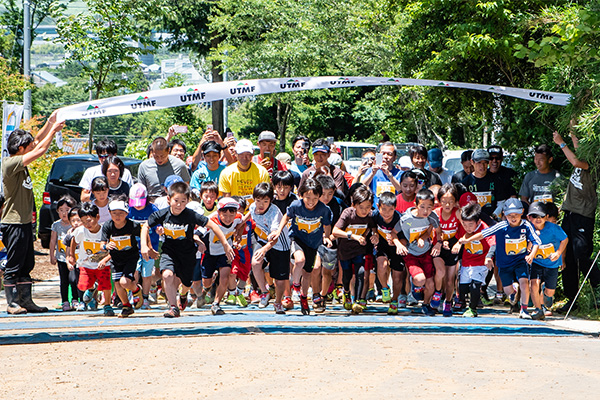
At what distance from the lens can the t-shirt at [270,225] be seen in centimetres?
912

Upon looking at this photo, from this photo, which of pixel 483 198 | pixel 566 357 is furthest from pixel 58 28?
pixel 566 357

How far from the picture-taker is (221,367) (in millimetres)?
6055

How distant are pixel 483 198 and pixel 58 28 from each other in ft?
43.7

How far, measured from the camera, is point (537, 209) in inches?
361

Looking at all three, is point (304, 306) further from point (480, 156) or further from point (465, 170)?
point (465, 170)

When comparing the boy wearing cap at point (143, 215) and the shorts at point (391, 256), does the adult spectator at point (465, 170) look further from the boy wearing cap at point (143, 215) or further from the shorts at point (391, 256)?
the boy wearing cap at point (143, 215)

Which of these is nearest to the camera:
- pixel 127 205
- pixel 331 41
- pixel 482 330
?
pixel 482 330

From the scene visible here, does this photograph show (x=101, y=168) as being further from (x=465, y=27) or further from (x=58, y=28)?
(x=58, y=28)

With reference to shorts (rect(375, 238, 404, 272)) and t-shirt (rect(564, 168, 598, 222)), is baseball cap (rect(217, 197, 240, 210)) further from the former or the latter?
t-shirt (rect(564, 168, 598, 222))

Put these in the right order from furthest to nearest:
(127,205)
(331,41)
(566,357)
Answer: (331,41) → (127,205) → (566,357)

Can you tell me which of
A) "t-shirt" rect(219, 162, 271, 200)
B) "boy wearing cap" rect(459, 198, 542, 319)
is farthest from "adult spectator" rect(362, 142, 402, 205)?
"t-shirt" rect(219, 162, 271, 200)

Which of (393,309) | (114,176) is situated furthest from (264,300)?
(114,176)

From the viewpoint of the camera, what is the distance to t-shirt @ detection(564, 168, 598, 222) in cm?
924

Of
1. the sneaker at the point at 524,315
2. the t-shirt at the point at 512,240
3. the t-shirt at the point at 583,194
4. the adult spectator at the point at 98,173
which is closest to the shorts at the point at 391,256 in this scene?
the t-shirt at the point at 512,240
